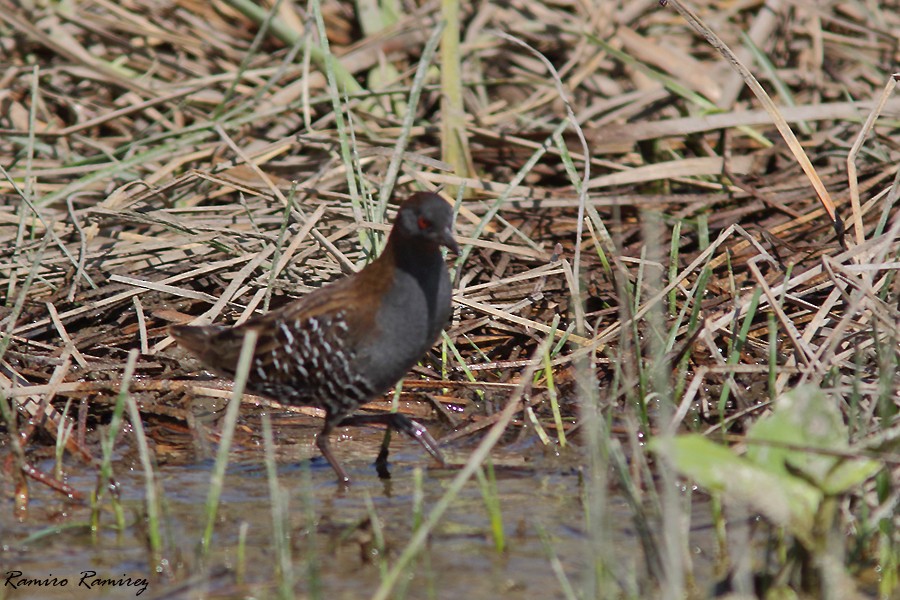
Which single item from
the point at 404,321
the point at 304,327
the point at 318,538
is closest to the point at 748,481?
the point at 318,538

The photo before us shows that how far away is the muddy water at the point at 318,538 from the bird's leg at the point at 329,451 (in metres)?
0.06

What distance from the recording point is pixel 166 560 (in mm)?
3816

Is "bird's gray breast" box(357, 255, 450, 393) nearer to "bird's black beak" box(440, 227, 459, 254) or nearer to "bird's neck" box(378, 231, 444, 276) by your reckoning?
"bird's neck" box(378, 231, 444, 276)

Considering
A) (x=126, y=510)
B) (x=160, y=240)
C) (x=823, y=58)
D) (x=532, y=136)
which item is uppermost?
(x=823, y=58)

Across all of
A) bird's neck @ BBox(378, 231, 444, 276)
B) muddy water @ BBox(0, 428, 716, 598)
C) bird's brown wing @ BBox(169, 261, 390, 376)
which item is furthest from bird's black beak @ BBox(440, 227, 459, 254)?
muddy water @ BBox(0, 428, 716, 598)

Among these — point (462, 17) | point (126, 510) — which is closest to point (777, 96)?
point (462, 17)

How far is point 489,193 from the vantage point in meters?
6.87

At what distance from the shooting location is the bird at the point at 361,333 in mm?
4750

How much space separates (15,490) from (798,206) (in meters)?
4.40

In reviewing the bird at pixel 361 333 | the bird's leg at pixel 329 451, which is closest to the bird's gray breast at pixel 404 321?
the bird at pixel 361 333

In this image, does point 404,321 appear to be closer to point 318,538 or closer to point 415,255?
point 415,255

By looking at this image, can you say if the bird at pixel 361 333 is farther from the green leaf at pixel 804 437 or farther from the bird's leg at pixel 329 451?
the green leaf at pixel 804 437

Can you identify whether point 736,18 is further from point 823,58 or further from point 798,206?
point 798,206

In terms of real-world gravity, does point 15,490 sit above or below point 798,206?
below
